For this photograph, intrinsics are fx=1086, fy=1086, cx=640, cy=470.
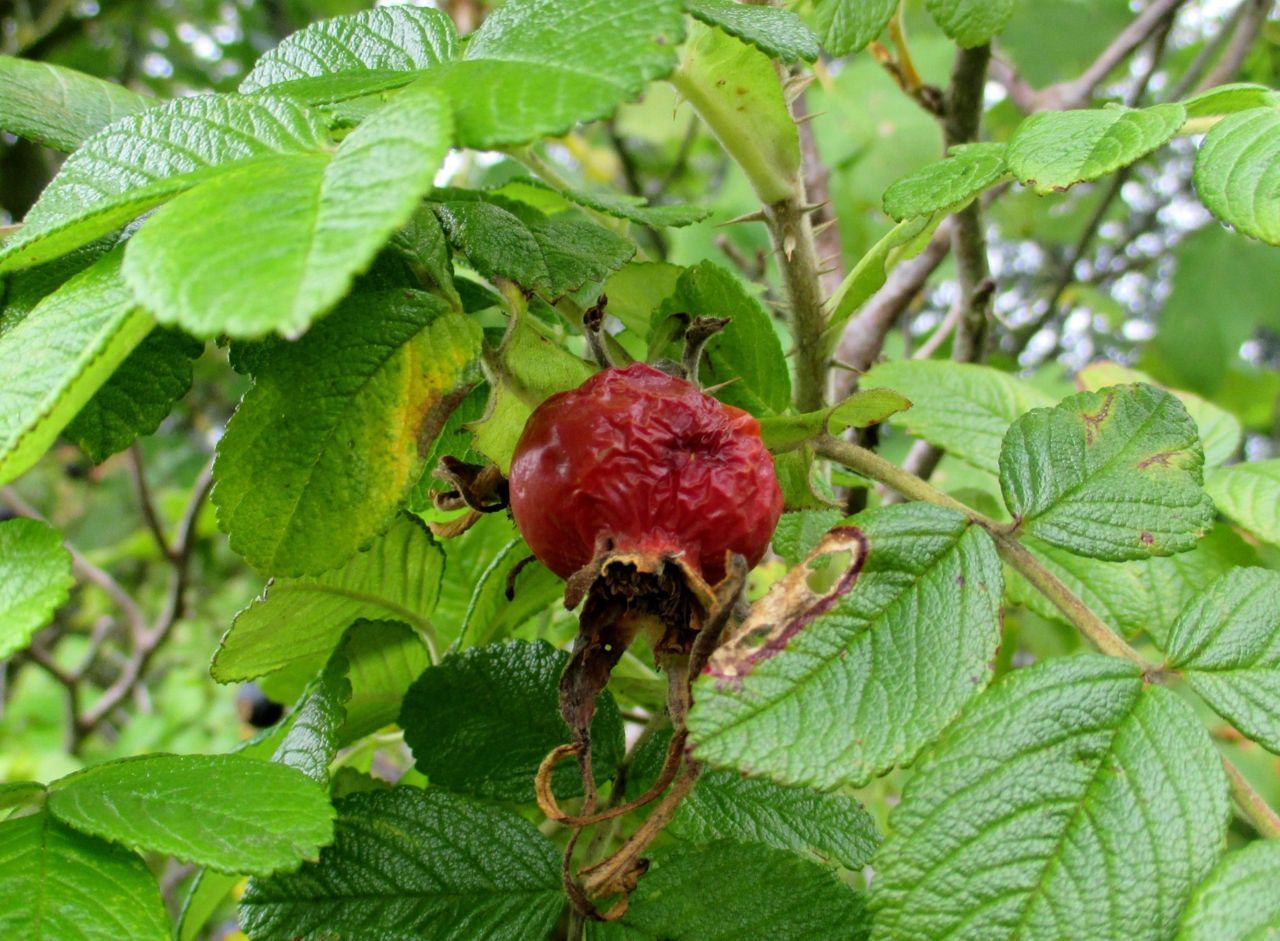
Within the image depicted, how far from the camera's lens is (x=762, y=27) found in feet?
2.32

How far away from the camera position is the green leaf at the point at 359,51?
0.72 meters

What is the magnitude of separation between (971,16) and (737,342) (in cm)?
45

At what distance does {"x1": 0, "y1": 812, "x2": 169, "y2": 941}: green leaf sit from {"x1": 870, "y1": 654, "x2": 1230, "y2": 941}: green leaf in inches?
16.6

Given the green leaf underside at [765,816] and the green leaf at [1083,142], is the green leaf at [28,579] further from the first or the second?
the green leaf at [1083,142]

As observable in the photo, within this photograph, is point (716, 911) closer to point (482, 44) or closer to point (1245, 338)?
point (482, 44)

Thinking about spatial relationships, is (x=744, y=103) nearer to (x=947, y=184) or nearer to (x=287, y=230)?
(x=947, y=184)

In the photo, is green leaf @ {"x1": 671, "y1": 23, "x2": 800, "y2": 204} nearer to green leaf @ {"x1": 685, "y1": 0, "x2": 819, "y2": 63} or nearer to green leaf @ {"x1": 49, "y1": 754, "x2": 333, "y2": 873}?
green leaf @ {"x1": 685, "y1": 0, "x2": 819, "y2": 63}

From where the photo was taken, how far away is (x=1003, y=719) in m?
0.64

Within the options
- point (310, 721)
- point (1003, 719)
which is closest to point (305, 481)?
point (310, 721)

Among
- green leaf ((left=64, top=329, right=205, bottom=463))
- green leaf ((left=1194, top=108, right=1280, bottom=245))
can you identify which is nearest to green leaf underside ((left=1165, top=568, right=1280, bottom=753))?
green leaf ((left=1194, top=108, right=1280, bottom=245))

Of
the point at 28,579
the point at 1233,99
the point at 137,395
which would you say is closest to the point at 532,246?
the point at 137,395

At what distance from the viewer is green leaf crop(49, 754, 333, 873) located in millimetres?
612

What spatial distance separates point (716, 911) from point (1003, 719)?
25 cm

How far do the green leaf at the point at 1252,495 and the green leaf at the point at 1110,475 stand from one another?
1.33ft
